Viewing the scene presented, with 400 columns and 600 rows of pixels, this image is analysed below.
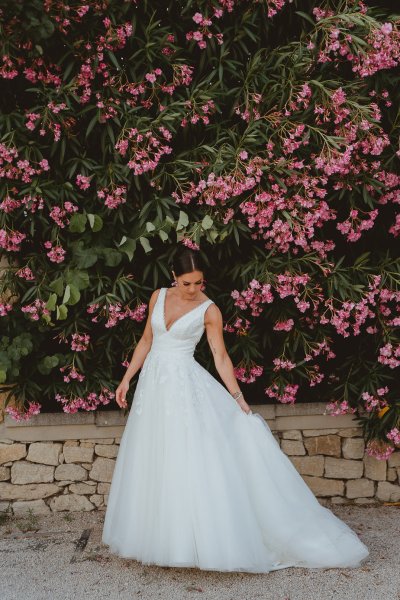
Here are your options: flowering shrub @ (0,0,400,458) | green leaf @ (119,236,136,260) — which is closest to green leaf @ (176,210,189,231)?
flowering shrub @ (0,0,400,458)

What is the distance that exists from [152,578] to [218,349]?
1.43 meters

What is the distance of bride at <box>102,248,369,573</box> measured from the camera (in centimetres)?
400

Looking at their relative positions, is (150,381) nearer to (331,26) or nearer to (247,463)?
(247,463)

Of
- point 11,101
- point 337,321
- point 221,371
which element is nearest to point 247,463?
point 221,371

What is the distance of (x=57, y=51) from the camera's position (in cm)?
462

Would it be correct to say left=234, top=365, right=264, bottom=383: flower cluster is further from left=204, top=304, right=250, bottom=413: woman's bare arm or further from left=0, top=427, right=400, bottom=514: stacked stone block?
left=204, top=304, right=250, bottom=413: woman's bare arm

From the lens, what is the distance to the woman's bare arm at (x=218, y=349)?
430cm

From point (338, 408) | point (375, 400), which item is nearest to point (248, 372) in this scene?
point (338, 408)

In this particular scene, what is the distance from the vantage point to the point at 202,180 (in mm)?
4566

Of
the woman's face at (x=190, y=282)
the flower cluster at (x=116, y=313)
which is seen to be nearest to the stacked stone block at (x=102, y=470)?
the flower cluster at (x=116, y=313)

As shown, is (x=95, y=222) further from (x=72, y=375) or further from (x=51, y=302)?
(x=72, y=375)

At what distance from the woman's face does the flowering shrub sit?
20.0 inches

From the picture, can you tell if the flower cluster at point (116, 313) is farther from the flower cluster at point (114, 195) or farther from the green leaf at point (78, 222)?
the flower cluster at point (114, 195)

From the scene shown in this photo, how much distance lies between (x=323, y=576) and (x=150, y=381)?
1554mm
